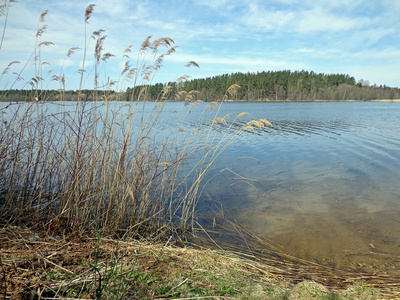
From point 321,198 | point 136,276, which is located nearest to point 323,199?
point 321,198

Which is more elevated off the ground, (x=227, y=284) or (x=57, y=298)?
(x=57, y=298)

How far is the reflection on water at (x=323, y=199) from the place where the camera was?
4.18m

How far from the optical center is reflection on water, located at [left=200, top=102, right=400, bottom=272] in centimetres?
418

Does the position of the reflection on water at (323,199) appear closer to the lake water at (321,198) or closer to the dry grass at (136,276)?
the lake water at (321,198)

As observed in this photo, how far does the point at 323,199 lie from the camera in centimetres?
630

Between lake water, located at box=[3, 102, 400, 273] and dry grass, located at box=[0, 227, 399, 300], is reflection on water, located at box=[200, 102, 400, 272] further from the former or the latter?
dry grass, located at box=[0, 227, 399, 300]

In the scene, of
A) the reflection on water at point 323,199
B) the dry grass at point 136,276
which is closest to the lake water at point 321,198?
the reflection on water at point 323,199

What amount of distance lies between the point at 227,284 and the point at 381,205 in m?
5.14

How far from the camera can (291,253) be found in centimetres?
406

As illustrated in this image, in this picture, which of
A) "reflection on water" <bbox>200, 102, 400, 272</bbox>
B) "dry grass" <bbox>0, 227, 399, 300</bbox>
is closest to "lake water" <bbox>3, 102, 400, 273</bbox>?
"reflection on water" <bbox>200, 102, 400, 272</bbox>

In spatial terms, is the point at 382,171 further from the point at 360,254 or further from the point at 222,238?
the point at 222,238

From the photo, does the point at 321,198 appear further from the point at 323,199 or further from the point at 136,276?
the point at 136,276

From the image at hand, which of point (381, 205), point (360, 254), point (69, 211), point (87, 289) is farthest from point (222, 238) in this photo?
point (381, 205)

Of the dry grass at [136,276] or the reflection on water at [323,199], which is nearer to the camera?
the dry grass at [136,276]
